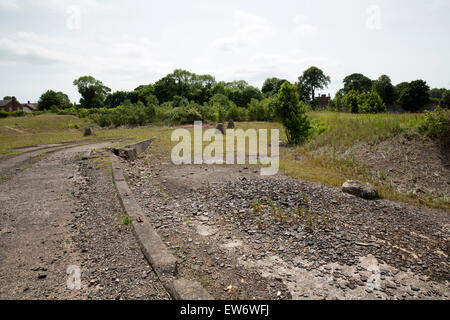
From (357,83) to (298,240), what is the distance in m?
54.1

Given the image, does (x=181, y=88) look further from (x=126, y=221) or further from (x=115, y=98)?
(x=126, y=221)

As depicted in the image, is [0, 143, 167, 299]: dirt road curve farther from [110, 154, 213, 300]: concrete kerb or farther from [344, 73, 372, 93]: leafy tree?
[344, 73, 372, 93]: leafy tree

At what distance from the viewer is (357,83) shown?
1948 inches

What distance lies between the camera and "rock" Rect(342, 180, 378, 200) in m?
5.84

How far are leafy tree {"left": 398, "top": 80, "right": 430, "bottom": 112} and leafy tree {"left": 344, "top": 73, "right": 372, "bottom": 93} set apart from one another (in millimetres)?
14494

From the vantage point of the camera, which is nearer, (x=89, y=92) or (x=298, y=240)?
(x=298, y=240)

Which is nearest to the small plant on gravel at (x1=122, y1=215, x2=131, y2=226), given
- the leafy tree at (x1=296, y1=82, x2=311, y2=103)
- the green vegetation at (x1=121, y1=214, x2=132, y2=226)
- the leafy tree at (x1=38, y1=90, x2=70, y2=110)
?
the green vegetation at (x1=121, y1=214, x2=132, y2=226)

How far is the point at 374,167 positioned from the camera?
28.7ft

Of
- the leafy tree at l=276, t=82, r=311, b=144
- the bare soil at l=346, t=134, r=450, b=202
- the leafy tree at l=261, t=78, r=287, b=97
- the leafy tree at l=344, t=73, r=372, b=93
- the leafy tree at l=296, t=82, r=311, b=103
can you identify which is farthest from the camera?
the leafy tree at l=261, t=78, r=287, b=97

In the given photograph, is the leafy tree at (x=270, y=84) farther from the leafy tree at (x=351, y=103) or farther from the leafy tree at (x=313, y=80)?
the leafy tree at (x=351, y=103)

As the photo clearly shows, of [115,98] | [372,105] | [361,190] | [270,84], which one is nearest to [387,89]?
[372,105]

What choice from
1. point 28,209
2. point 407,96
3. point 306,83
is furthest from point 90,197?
point 306,83

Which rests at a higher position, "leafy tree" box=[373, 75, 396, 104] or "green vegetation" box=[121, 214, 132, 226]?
"leafy tree" box=[373, 75, 396, 104]
